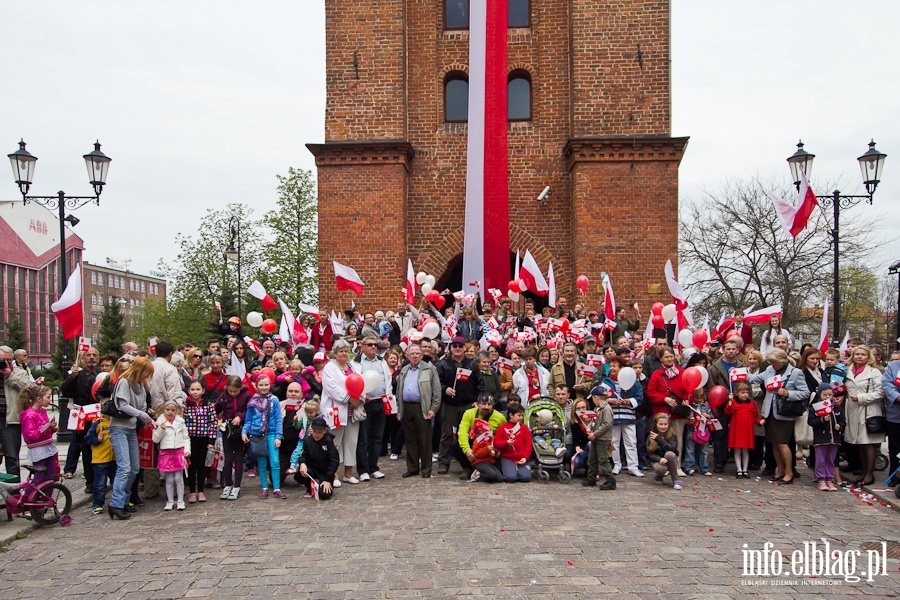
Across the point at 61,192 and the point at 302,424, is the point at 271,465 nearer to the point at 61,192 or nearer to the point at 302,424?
the point at 302,424

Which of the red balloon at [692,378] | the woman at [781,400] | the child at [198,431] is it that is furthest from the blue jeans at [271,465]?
the woman at [781,400]

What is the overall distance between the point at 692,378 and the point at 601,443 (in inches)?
60.7

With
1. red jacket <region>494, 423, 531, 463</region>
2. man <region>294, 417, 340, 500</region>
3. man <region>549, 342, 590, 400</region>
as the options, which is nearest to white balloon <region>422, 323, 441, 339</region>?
man <region>549, 342, 590, 400</region>

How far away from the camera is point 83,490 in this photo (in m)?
9.47

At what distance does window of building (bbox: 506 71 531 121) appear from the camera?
18.8m

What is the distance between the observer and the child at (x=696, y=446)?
10148 millimetres

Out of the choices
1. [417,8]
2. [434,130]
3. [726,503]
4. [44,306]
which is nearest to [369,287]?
[434,130]

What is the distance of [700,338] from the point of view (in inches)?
494

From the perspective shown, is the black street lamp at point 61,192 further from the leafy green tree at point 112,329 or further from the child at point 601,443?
the leafy green tree at point 112,329

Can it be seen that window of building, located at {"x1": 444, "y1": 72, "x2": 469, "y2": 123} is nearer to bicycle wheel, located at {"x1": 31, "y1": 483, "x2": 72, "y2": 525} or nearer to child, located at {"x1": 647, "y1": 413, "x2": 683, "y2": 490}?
child, located at {"x1": 647, "y1": 413, "x2": 683, "y2": 490}

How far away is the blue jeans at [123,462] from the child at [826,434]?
26.7 ft

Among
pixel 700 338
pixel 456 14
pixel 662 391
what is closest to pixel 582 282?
pixel 700 338

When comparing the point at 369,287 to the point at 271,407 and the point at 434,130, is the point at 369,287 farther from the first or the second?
the point at 271,407

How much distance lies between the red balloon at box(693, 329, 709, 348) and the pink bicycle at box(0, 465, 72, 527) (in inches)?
376
